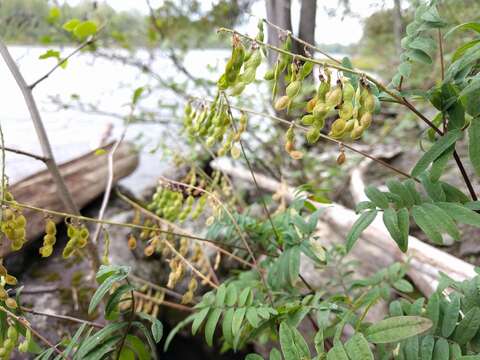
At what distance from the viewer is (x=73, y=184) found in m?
1.89

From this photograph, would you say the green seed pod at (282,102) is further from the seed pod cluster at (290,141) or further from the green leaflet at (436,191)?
the green leaflet at (436,191)

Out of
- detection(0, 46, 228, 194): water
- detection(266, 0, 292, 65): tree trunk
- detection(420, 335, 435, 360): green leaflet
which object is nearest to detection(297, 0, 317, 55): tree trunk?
detection(266, 0, 292, 65): tree trunk

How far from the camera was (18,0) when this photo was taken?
1.60 m

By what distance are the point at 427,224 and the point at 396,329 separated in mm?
150

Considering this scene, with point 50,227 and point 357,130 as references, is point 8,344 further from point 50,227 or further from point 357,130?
point 357,130

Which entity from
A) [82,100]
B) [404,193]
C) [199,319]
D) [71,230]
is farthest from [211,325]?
[82,100]

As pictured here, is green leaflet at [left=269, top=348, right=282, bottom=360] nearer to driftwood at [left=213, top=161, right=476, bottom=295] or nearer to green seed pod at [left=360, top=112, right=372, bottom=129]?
green seed pod at [left=360, top=112, right=372, bottom=129]

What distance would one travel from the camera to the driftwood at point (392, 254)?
4.06 feet

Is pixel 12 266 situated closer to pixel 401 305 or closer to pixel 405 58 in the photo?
pixel 401 305

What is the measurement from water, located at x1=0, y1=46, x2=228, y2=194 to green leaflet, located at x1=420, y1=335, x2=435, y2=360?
4.58 ft

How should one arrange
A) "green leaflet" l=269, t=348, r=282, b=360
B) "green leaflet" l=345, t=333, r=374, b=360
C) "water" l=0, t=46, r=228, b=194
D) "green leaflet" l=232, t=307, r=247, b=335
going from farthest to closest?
"water" l=0, t=46, r=228, b=194, "green leaflet" l=232, t=307, r=247, b=335, "green leaflet" l=269, t=348, r=282, b=360, "green leaflet" l=345, t=333, r=374, b=360

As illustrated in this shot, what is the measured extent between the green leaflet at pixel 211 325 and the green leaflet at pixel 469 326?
370mm

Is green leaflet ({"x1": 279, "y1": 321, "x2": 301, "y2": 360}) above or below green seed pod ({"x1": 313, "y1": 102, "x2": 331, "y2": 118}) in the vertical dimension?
below

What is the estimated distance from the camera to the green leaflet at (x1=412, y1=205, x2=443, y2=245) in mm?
484
